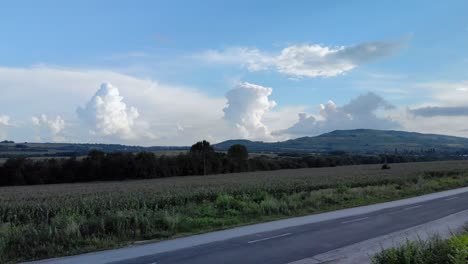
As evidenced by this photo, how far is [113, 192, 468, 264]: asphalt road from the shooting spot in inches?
410

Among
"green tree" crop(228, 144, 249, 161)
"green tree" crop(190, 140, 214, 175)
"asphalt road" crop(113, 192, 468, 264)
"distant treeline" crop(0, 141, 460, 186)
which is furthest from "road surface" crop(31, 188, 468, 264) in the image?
"green tree" crop(228, 144, 249, 161)

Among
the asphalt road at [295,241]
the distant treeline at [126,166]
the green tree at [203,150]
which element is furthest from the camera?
the green tree at [203,150]

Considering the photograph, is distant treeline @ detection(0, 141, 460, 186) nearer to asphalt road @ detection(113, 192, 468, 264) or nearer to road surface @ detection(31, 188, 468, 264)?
road surface @ detection(31, 188, 468, 264)

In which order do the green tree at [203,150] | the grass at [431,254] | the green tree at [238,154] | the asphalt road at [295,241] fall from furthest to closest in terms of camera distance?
1. the green tree at [238,154]
2. the green tree at [203,150]
3. the asphalt road at [295,241]
4. the grass at [431,254]

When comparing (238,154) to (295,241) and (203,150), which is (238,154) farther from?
(295,241)

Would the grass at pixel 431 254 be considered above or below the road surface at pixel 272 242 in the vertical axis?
above

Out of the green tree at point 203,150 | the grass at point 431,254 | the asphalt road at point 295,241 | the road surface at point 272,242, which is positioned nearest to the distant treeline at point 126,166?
the green tree at point 203,150

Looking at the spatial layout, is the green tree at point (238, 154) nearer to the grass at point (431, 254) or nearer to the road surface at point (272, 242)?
the road surface at point (272, 242)

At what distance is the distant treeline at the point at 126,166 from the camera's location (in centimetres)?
7056

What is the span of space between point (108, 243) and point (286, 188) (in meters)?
22.9

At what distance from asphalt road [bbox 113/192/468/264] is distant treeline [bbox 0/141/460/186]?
65.0m

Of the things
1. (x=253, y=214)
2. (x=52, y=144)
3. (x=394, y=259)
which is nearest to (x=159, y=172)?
(x=253, y=214)

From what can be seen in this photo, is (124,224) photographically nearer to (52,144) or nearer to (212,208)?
(212,208)

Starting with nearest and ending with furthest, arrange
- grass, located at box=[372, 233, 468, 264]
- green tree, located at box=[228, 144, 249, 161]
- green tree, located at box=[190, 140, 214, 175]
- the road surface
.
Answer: grass, located at box=[372, 233, 468, 264], the road surface, green tree, located at box=[190, 140, 214, 175], green tree, located at box=[228, 144, 249, 161]
